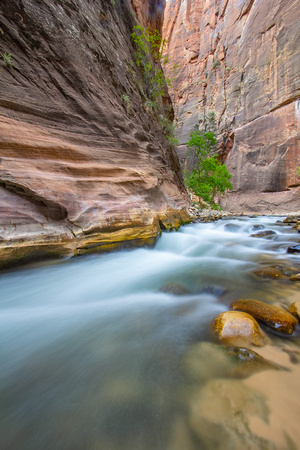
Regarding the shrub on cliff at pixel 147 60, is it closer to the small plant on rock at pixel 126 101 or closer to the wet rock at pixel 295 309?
the small plant on rock at pixel 126 101

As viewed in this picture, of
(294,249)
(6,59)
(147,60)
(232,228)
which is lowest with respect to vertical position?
(232,228)

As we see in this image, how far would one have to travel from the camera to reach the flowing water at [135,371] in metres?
0.90

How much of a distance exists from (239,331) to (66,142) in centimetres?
399

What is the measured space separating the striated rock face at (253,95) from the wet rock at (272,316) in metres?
12.0

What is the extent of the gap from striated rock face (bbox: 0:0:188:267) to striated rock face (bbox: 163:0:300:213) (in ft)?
23.9

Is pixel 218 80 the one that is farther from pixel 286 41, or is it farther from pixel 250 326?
pixel 250 326

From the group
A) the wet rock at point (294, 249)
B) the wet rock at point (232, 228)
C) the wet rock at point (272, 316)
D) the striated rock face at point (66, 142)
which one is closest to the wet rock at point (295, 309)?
the wet rock at point (272, 316)

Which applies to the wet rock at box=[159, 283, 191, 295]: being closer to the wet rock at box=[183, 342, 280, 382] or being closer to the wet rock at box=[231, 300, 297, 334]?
the wet rock at box=[231, 300, 297, 334]

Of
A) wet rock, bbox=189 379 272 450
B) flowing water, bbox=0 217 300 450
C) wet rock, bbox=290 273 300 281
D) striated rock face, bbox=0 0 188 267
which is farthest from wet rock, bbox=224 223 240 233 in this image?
wet rock, bbox=189 379 272 450

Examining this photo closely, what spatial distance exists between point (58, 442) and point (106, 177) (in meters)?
3.91

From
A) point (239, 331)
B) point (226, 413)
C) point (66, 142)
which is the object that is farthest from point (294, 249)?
point (66, 142)

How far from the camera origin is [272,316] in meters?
1.61

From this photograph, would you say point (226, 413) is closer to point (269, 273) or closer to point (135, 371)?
point (135, 371)

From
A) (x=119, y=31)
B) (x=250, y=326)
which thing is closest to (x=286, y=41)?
(x=119, y=31)
